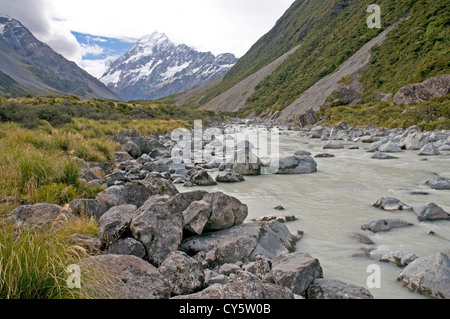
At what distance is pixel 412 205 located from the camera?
770 centimetres

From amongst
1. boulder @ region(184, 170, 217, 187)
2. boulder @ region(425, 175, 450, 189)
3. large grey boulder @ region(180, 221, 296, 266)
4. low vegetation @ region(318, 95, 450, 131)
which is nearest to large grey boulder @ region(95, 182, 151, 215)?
large grey boulder @ region(180, 221, 296, 266)

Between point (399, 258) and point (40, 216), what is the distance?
525cm

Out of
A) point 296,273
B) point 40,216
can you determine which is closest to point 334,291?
point 296,273

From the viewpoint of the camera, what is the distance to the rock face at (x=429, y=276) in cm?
365

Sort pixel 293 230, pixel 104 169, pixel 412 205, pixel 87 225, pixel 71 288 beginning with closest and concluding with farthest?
1. pixel 71 288
2. pixel 87 225
3. pixel 293 230
4. pixel 412 205
5. pixel 104 169

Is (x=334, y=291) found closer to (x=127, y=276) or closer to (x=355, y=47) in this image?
(x=127, y=276)

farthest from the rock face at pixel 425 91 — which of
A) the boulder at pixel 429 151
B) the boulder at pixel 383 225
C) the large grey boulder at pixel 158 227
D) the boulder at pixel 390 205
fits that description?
the large grey boulder at pixel 158 227

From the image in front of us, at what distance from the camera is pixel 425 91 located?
32.3 m

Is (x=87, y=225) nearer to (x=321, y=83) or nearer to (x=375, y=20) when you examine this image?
(x=321, y=83)

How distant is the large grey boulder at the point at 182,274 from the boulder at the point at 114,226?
1005 mm

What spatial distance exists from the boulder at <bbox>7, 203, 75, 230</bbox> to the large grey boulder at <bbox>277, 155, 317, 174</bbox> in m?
9.62

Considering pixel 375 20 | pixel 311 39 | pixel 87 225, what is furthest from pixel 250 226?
pixel 311 39

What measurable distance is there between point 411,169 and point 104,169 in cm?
1213

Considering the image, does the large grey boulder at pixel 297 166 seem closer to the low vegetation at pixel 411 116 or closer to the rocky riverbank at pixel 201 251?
the rocky riverbank at pixel 201 251
